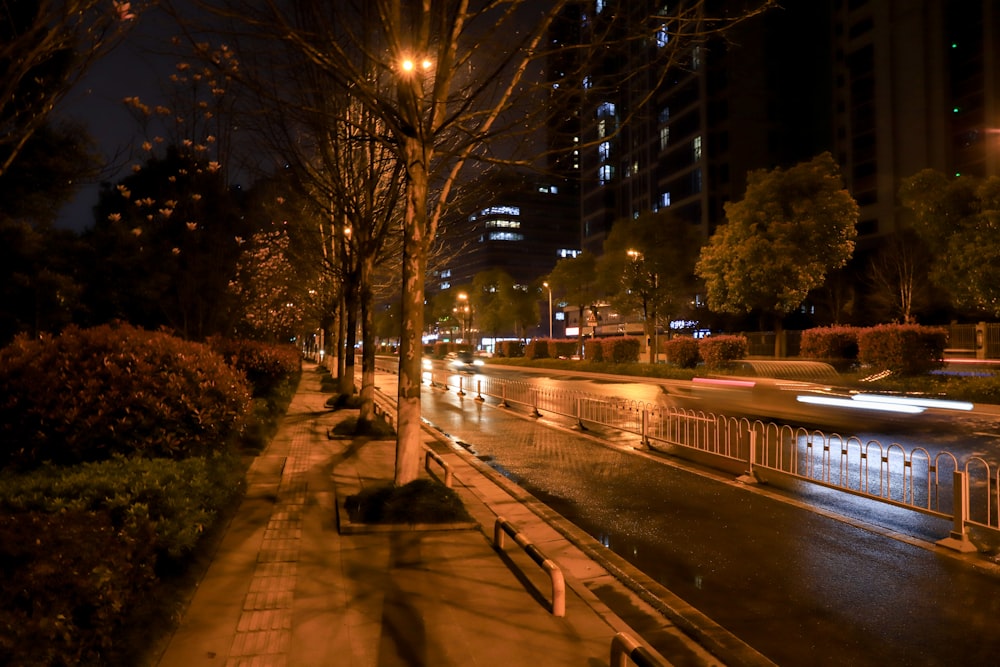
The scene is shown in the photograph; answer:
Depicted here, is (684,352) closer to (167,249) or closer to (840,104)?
(167,249)

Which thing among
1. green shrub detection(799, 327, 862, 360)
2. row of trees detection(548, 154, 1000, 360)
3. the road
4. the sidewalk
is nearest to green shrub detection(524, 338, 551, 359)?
row of trees detection(548, 154, 1000, 360)

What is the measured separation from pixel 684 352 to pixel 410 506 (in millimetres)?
31050

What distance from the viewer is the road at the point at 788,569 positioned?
4996 mm

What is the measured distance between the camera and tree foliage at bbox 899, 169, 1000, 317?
22953 mm

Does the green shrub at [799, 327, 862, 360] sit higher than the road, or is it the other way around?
the green shrub at [799, 327, 862, 360]

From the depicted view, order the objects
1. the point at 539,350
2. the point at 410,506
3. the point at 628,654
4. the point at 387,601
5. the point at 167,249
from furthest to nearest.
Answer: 1. the point at 539,350
2. the point at 167,249
3. the point at 410,506
4. the point at 387,601
5. the point at 628,654

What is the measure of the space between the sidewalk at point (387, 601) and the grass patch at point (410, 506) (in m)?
0.22

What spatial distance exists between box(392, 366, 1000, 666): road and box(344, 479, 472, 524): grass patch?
172cm

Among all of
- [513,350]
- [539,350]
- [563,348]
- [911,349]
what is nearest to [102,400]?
[911,349]

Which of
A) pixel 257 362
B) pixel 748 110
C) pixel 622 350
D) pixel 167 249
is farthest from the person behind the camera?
pixel 748 110

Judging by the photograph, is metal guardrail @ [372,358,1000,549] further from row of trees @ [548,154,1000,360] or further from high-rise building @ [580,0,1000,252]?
high-rise building @ [580,0,1000,252]

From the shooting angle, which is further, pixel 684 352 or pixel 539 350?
pixel 539 350

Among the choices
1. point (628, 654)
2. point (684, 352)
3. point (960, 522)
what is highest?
point (684, 352)

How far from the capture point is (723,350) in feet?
111
